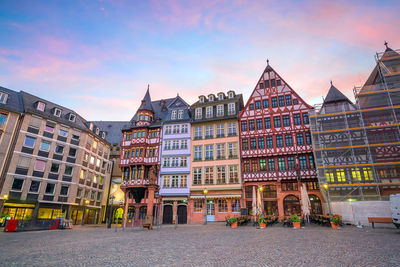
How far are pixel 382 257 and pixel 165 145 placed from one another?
31423 mm

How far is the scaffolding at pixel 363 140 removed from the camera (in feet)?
81.4

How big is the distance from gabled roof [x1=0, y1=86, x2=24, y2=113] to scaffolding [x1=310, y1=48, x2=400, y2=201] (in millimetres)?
39399

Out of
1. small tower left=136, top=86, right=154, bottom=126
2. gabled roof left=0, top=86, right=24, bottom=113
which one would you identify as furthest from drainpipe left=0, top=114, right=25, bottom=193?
small tower left=136, top=86, right=154, bottom=126

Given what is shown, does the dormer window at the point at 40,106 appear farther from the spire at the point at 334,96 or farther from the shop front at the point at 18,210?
the spire at the point at 334,96

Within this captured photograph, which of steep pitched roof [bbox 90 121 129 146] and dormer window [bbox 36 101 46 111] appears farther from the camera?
steep pitched roof [bbox 90 121 129 146]

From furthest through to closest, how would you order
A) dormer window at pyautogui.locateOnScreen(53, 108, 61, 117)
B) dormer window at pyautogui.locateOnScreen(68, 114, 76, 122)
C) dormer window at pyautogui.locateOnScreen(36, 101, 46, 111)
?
dormer window at pyautogui.locateOnScreen(68, 114, 76, 122), dormer window at pyautogui.locateOnScreen(53, 108, 61, 117), dormer window at pyautogui.locateOnScreen(36, 101, 46, 111)

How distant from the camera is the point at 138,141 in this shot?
37.4m

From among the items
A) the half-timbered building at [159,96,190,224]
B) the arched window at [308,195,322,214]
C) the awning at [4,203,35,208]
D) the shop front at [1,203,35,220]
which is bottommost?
the shop front at [1,203,35,220]

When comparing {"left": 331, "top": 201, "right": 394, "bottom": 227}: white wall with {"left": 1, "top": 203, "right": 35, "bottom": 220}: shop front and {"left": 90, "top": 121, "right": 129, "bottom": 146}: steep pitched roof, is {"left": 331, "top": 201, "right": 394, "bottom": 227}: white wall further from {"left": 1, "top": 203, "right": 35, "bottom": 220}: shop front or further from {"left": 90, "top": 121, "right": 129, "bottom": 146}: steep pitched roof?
{"left": 90, "top": 121, "right": 129, "bottom": 146}: steep pitched roof

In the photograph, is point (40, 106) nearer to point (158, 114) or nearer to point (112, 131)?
point (158, 114)

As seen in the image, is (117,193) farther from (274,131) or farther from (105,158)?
(274,131)

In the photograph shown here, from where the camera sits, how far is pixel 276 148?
3150 centimetres

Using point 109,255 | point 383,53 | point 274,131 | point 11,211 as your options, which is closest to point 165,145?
point 274,131

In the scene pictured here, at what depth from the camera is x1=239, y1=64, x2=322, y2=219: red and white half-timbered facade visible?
29641 millimetres
